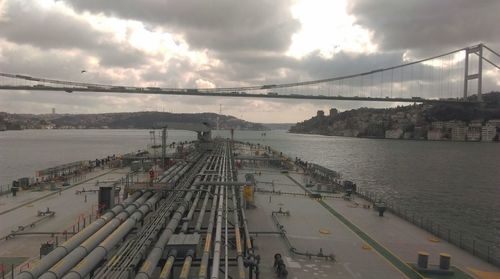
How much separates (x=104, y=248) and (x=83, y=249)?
60 centimetres

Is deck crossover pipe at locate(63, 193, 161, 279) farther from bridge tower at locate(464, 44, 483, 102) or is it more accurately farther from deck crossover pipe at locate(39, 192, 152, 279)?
bridge tower at locate(464, 44, 483, 102)

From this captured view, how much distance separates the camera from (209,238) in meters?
13.8

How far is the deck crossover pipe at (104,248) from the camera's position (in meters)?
10.2

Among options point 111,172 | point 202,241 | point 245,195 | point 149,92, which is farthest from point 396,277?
point 149,92

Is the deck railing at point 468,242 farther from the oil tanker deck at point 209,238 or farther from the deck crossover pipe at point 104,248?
the deck crossover pipe at point 104,248

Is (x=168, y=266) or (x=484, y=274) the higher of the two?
(x=168, y=266)

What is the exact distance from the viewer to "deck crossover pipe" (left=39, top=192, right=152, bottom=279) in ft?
32.5

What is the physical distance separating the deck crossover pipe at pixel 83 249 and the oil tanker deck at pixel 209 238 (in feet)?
0.14

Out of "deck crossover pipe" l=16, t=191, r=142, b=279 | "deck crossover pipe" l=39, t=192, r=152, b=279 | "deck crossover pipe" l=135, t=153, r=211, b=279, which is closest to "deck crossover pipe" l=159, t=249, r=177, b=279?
"deck crossover pipe" l=135, t=153, r=211, b=279

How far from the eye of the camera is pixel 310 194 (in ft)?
107

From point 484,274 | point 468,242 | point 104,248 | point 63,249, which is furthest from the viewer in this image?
point 468,242

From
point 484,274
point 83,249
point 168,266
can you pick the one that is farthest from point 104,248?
point 484,274

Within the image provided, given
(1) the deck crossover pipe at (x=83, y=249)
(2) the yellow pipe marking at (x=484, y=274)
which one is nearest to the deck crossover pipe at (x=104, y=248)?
(1) the deck crossover pipe at (x=83, y=249)

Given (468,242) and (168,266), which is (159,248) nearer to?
(168,266)
